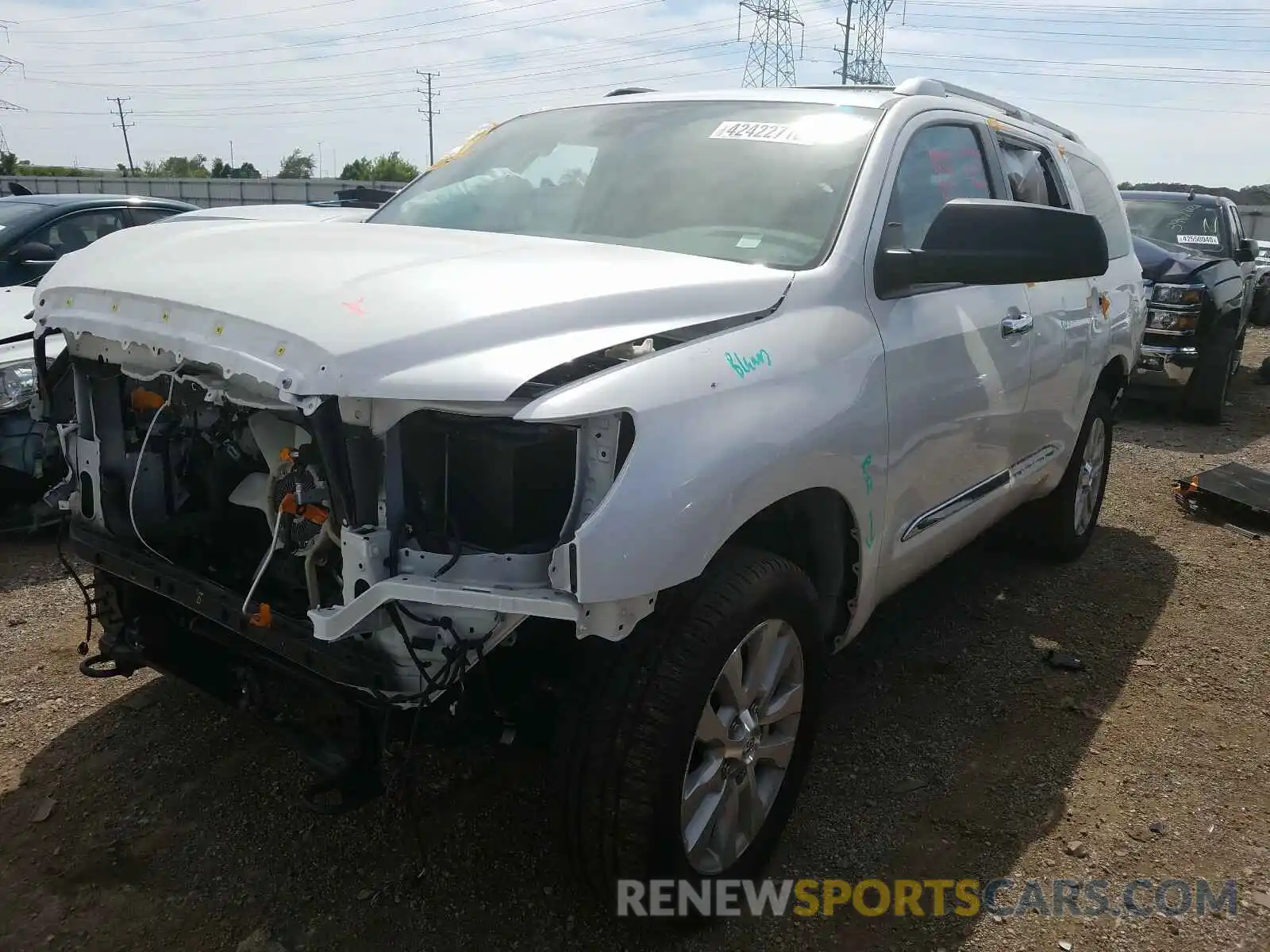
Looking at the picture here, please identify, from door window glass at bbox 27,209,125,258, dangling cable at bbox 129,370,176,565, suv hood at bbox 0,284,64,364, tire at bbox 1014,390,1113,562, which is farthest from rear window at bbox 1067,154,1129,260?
door window glass at bbox 27,209,125,258

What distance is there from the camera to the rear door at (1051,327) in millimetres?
3689

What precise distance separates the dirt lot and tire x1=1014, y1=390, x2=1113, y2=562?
0.59 metres

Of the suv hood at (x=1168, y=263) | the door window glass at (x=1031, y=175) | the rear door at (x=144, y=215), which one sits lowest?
the suv hood at (x=1168, y=263)

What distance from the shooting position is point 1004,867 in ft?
8.77

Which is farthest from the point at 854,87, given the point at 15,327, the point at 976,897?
the point at 15,327

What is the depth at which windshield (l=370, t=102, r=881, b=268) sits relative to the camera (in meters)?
2.76

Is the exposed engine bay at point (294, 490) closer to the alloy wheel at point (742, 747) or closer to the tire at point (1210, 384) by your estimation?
the alloy wheel at point (742, 747)

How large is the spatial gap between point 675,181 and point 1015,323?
1302mm

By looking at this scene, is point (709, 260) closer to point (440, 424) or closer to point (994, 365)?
point (440, 424)

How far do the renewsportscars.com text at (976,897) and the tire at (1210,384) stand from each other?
6.82 metres

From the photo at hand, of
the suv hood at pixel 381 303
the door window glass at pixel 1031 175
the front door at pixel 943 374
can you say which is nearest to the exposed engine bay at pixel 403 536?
the suv hood at pixel 381 303

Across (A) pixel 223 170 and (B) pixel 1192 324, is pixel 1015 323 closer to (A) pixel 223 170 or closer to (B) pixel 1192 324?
(B) pixel 1192 324

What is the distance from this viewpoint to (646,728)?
203 centimetres

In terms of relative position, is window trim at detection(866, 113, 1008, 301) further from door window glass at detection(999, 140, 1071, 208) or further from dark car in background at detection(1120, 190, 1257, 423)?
dark car in background at detection(1120, 190, 1257, 423)
